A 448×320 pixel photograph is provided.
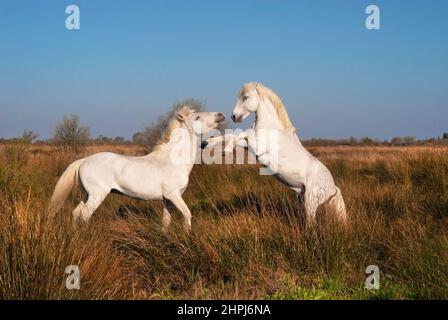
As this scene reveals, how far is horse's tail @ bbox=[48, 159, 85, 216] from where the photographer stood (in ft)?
24.4

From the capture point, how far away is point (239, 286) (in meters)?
5.47

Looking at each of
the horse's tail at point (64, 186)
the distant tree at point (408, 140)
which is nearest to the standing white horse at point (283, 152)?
the horse's tail at point (64, 186)

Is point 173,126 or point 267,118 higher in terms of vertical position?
point 267,118

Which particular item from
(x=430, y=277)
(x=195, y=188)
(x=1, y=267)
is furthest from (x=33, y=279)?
(x=195, y=188)

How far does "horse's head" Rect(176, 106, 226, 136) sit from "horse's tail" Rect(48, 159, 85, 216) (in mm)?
1689

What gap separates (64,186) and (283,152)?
10.7ft

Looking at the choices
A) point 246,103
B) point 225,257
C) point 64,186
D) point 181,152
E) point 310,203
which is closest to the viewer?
point 225,257

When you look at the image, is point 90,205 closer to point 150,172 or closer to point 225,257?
point 150,172

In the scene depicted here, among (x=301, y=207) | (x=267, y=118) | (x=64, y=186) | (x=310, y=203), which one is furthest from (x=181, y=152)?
(x=310, y=203)

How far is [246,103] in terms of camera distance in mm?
7312

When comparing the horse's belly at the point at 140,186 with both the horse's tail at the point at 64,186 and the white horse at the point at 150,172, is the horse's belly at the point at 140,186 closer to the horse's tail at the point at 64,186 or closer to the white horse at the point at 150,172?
the white horse at the point at 150,172

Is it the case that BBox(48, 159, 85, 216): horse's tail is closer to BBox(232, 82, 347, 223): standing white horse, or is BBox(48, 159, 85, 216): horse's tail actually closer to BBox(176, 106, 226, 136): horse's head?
BBox(176, 106, 226, 136): horse's head
